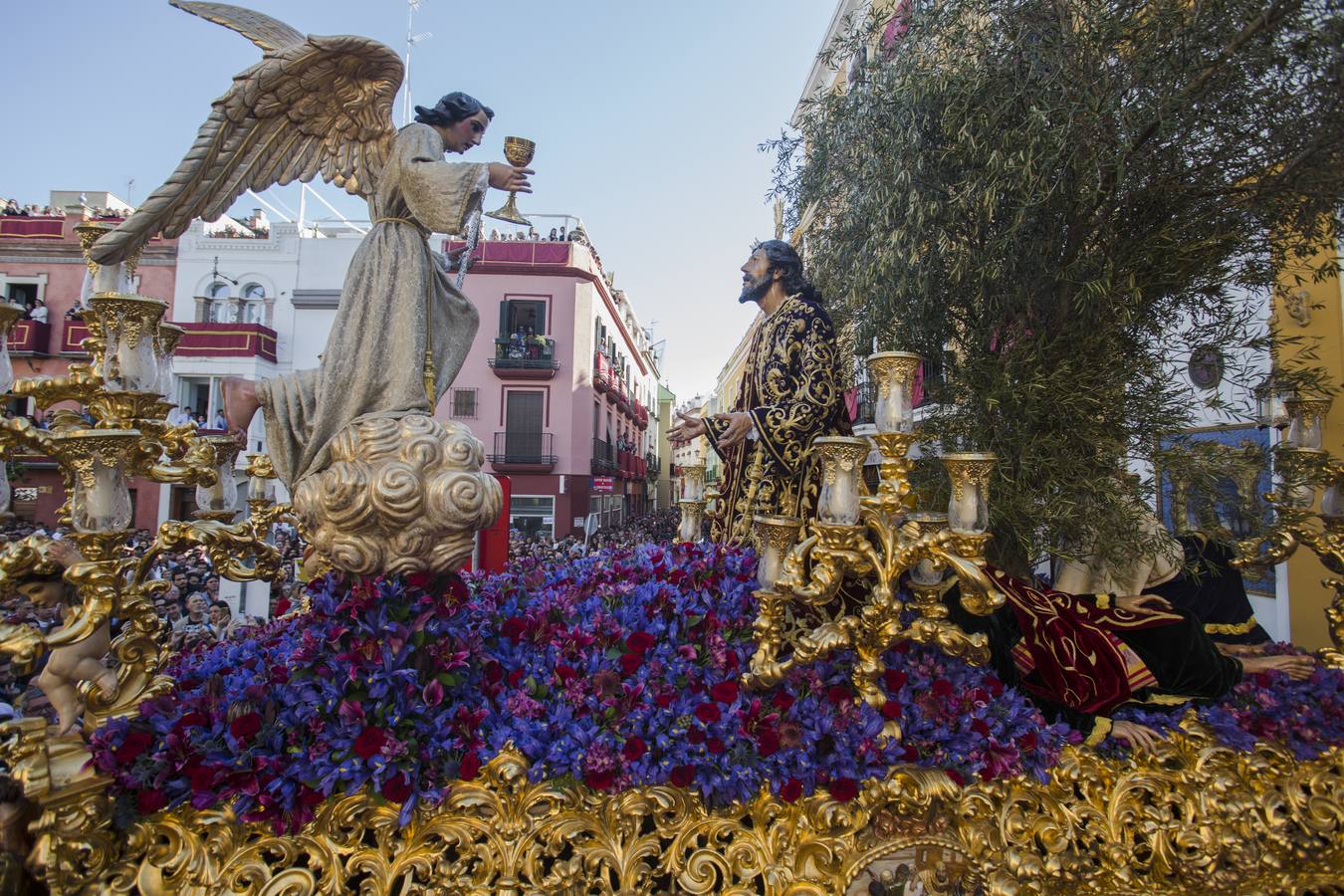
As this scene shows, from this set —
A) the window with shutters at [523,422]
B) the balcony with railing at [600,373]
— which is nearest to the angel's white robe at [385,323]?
the window with shutters at [523,422]

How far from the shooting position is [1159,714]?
8.83ft

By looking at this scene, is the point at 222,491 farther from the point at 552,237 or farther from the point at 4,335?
the point at 552,237

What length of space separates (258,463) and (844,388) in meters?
3.20

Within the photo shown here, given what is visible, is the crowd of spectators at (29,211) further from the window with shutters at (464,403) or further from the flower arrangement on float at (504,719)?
the flower arrangement on float at (504,719)

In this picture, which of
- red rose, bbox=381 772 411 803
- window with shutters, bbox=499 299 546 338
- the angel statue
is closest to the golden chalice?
the angel statue

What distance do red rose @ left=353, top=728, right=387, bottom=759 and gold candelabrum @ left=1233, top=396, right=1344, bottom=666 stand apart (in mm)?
4050

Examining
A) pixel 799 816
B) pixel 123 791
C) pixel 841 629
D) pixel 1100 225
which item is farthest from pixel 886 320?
pixel 123 791

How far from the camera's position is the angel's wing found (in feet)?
7.83

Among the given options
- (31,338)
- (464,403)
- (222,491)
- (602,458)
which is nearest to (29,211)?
(31,338)

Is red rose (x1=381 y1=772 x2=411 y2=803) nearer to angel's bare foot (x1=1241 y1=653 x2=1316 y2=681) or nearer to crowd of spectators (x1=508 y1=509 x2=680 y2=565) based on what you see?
crowd of spectators (x1=508 y1=509 x2=680 y2=565)

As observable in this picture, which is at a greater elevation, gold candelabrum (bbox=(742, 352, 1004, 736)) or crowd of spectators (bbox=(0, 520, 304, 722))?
gold candelabrum (bbox=(742, 352, 1004, 736))

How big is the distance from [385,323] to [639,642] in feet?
5.44

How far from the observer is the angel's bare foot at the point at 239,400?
2.47 metres

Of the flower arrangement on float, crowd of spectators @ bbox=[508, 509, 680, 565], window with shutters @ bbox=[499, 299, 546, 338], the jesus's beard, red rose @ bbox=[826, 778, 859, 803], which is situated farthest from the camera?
window with shutters @ bbox=[499, 299, 546, 338]
